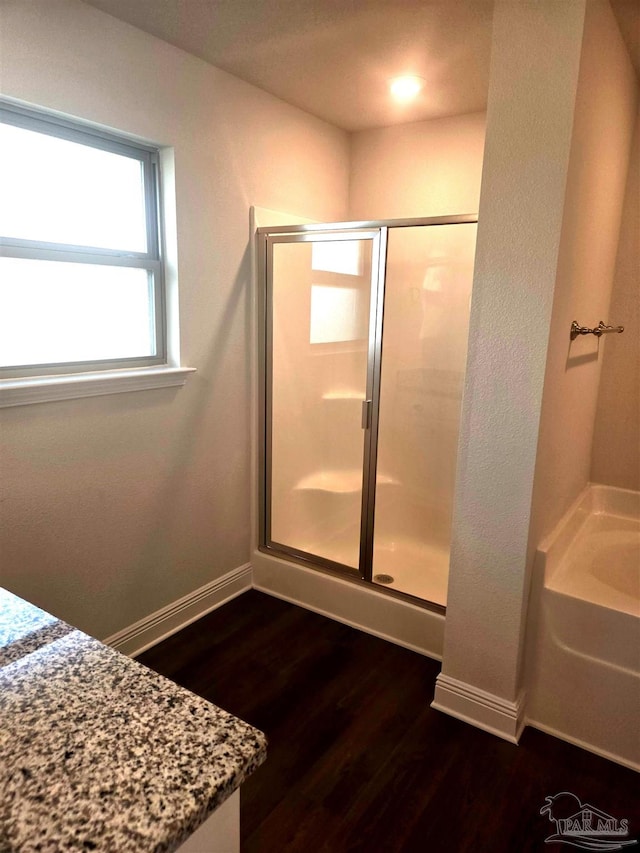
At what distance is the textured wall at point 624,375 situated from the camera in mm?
2645

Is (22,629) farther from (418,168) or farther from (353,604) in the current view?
(418,168)

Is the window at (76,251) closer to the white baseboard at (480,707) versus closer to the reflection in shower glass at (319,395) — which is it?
the reflection in shower glass at (319,395)

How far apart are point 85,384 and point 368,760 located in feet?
5.35

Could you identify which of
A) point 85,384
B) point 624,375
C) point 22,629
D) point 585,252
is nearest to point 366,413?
point 585,252

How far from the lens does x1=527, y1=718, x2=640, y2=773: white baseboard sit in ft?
6.19

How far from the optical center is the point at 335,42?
211 centimetres

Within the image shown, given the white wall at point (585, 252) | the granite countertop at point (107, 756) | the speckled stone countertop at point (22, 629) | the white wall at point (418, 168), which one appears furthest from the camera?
the white wall at point (418, 168)

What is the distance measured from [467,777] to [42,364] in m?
2.02

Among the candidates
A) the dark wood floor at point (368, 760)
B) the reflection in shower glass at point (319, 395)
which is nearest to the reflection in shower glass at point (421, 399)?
the reflection in shower glass at point (319, 395)

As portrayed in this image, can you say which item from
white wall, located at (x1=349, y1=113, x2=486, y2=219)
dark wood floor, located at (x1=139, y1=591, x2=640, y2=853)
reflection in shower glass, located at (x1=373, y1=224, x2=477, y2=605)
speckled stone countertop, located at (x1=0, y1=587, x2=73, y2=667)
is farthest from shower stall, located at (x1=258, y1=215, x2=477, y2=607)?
speckled stone countertop, located at (x1=0, y1=587, x2=73, y2=667)

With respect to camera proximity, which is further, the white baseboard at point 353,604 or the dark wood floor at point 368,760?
the white baseboard at point 353,604

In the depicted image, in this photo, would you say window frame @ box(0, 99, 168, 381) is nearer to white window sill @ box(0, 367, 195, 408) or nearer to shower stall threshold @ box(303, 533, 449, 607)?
white window sill @ box(0, 367, 195, 408)

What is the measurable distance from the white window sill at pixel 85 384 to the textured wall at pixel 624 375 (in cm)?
204

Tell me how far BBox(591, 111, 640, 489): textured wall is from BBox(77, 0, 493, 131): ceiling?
922 millimetres
